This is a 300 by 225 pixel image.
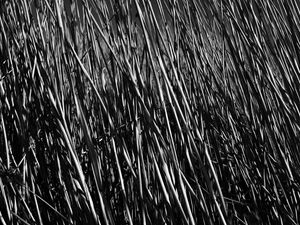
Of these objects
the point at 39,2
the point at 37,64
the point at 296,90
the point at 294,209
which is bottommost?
the point at 294,209

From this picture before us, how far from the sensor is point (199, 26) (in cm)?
86

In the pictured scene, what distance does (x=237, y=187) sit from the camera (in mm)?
909

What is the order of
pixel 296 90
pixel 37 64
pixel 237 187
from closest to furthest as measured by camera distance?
pixel 296 90
pixel 37 64
pixel 237 187

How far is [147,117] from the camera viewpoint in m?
0.62

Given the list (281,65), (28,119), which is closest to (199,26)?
(281,65)

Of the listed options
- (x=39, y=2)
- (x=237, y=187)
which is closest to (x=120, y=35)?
(x=39, y=2)

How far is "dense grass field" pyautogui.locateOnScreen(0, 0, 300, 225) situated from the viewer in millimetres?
682

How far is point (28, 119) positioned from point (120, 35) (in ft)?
0.67

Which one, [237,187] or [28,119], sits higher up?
[28,119]

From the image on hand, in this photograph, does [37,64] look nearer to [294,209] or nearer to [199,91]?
[199,91]

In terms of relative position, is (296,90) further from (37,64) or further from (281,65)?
(37,64)

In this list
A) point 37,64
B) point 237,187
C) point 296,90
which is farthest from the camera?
point 237,187

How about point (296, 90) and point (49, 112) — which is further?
point (49, 112)

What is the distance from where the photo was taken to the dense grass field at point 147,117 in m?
0.68
